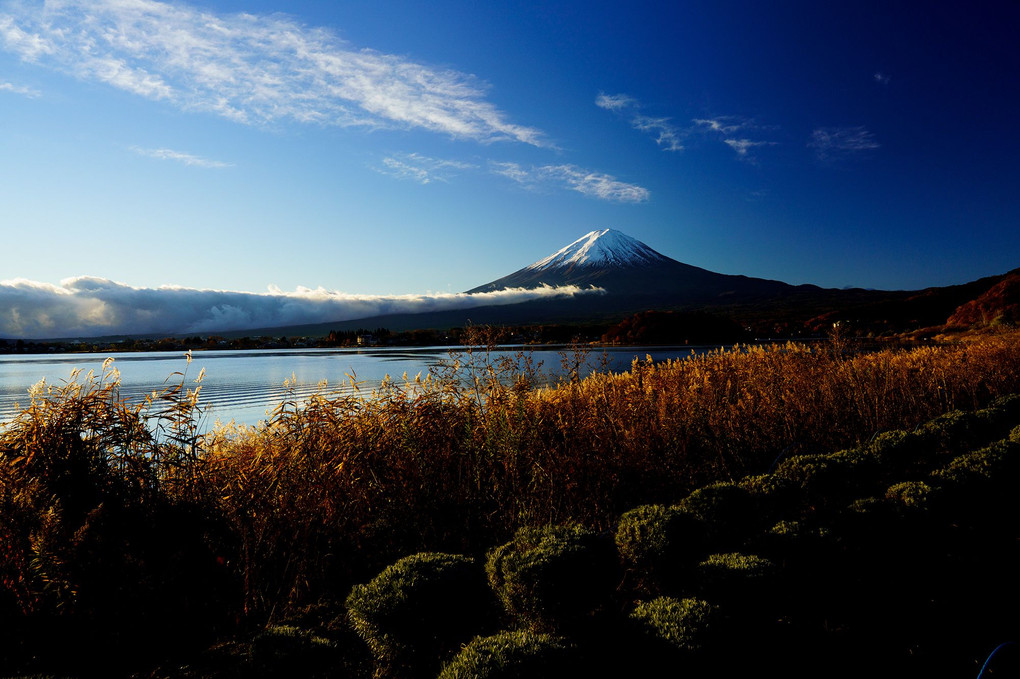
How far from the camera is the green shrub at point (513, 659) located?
7.77 ft

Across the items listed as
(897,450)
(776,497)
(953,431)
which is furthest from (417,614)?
(953,431)

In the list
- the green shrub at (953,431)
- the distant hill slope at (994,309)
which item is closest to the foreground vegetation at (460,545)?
the green shrub at (953,431)

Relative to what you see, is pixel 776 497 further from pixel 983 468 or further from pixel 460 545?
pixel 460 545

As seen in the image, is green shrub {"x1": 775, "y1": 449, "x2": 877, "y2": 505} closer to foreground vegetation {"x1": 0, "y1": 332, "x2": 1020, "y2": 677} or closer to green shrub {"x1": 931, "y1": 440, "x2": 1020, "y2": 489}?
foreground vegetation {"x1": 0, "y1": 332, "x2": 1020, "y2": 677}

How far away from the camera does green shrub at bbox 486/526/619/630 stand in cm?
296

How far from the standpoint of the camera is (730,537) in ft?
12.9

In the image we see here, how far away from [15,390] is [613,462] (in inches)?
599

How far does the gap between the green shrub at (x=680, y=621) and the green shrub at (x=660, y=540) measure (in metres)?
0.45

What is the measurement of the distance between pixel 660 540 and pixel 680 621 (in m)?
0.68

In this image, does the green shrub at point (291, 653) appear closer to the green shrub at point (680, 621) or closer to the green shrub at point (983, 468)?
the green shrub at point (680, 621)

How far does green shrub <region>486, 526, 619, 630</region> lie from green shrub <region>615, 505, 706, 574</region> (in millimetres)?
358

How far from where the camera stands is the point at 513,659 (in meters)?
2.42

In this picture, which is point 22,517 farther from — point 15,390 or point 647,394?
point 15,390

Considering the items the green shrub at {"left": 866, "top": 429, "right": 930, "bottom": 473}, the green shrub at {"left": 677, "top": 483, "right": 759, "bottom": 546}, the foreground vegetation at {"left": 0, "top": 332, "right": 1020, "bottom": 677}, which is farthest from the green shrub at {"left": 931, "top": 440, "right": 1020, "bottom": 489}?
the green shrub at {"left": 677, "top": 483, "right": 759, "bottom": 546}
